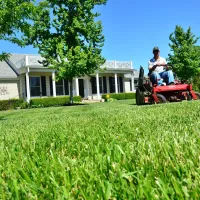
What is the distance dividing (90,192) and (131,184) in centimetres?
16

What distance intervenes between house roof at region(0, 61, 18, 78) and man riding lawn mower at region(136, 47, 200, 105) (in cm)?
2365

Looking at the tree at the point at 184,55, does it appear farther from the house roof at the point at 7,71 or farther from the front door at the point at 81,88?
the house roof at the point at 7,71

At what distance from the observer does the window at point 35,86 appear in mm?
31352

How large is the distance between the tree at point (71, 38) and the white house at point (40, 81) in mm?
3336

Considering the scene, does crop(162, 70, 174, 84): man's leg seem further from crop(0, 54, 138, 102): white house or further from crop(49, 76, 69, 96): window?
crop(49, 76, 69, 96): window

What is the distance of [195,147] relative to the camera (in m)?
1.57

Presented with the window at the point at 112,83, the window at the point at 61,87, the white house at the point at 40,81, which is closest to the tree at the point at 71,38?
the white house at the point at 40,81

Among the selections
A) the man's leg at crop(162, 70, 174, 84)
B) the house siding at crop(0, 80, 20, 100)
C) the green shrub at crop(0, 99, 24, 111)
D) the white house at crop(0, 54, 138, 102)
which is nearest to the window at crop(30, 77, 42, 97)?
the white house at crop(0, 54, 138, 102)

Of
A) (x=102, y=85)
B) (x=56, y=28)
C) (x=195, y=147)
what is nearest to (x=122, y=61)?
(x=102, y=85)

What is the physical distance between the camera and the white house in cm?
3011

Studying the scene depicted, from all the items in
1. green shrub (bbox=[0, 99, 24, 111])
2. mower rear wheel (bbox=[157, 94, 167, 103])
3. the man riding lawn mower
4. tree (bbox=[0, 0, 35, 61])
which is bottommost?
green shrub (bbox=[0, 99, 24, 111])

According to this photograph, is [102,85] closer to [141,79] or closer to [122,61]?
[122,61]

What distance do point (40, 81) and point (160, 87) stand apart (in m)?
25.1

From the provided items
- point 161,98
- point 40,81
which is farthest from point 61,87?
point 161,98
